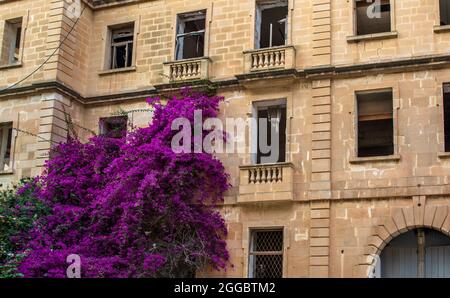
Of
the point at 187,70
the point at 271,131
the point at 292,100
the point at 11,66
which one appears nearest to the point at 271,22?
the point at 187,70

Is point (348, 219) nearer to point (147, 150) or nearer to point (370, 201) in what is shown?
point (370, 201)

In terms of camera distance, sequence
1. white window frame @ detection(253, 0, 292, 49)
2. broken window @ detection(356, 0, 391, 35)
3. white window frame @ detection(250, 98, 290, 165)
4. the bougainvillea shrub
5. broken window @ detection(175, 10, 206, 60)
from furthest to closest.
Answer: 1. broken window @ detection(175, 10, 206, 60)
2. white window frame @ detection(253, 0, 292, 49)
3. white window frame @ detection(250, 98, 290, 165)
4. broken window @ detection(356, 0, 391, 35)
5. the bougainvillea shrub

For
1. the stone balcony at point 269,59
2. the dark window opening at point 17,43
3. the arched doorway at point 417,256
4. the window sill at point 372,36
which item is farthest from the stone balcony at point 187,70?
the arched doorway at point 417,256

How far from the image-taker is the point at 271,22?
2408 centimetres

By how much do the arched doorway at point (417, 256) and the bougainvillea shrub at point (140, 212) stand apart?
4497 millimetres

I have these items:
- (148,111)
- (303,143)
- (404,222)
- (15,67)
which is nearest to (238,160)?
(303,143)

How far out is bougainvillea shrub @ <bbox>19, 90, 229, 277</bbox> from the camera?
20.8m

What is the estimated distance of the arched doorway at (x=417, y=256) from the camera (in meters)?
19.7

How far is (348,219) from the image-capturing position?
20.5m

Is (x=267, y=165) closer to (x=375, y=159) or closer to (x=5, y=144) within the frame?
(x=375, y=159)

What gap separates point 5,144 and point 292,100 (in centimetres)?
973

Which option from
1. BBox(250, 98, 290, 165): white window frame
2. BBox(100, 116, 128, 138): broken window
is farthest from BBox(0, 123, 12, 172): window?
BBox(250, 98, 290, 165): white window frame

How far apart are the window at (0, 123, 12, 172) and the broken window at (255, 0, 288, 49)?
8.75 metres

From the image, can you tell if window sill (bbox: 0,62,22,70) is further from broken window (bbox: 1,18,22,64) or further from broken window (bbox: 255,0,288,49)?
broken window (bbox: 255,0,288,49)
